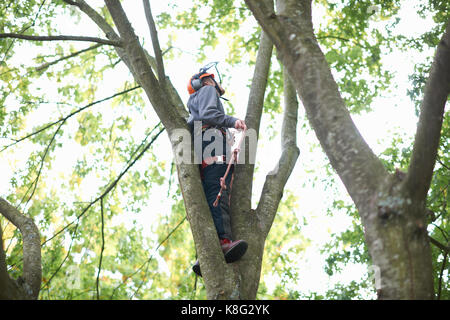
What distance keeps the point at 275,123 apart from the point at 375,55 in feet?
10.5

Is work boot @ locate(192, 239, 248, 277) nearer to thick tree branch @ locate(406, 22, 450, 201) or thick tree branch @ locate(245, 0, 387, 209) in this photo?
thick tree branch @ locate(245, 0, 387, 209)

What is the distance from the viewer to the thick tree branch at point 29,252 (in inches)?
108

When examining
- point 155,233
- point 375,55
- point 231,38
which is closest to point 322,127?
point 375,55

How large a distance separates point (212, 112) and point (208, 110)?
1.4 inches

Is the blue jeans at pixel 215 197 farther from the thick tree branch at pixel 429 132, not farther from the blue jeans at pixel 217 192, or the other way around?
the thick tree branch at pixel 429 132

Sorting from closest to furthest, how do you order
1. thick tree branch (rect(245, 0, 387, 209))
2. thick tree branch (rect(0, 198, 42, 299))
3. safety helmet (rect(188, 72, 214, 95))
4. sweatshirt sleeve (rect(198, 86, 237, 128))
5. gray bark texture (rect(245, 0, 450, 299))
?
gray bark texture (rect(245, 0, 450, 299)), thick tree branch (rect(245, 0, 387, 209)), thick tree branch (rect(0, 198, 42, 299)), sweatshirt sleeve (rect(198, 86, 237, 128)), safety helmet (rect(188, 72, 214, 95))

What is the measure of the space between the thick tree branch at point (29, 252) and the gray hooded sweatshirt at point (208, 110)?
137 centimetres

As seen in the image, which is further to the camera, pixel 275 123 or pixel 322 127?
pixel 275 123

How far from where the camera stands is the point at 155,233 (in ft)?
39.2

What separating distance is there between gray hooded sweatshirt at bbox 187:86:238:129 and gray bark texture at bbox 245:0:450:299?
1.03 m

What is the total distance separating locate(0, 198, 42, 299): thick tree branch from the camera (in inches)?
108

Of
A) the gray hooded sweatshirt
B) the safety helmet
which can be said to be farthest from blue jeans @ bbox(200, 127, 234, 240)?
the safety helmet

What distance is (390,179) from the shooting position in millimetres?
2336
